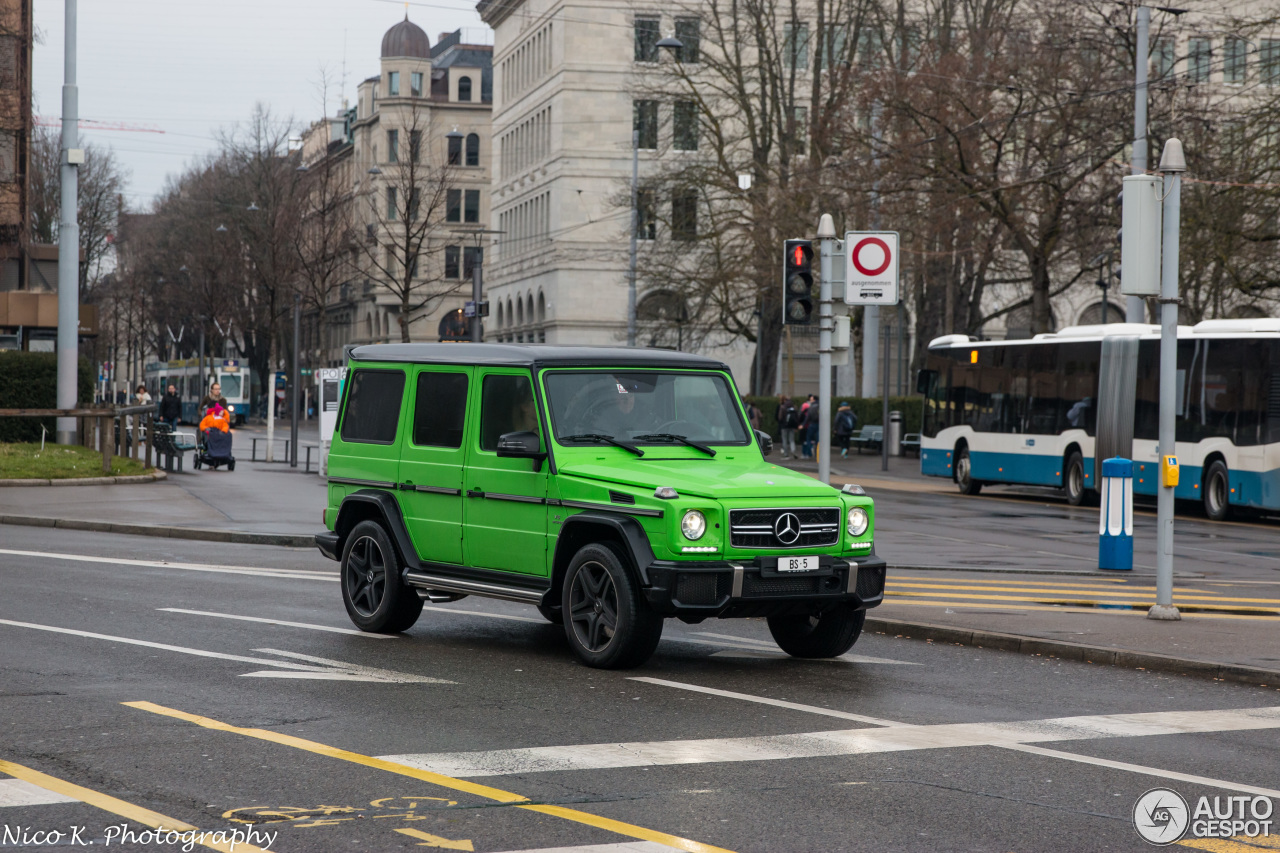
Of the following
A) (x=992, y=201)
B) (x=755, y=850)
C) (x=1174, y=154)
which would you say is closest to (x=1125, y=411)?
(x=992, y=201)

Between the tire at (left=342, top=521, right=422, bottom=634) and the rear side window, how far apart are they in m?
0.66

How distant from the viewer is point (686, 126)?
60719 millimetres

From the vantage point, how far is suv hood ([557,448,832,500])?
1016 centimetres

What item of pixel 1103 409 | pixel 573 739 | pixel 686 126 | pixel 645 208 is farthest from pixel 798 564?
pixel 686 126

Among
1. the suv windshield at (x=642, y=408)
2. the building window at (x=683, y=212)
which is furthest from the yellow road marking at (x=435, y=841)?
the building window at (x=683, y=212)

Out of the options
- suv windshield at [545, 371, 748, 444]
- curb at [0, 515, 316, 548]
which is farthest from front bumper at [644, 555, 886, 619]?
curb at [0, 515, 316, 548]

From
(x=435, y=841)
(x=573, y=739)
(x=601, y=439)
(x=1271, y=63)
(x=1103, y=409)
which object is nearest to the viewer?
(x=435, y=841)

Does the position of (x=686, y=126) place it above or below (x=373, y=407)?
above

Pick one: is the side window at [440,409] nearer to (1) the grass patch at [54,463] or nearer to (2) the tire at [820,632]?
(2) the tire at [820,632]

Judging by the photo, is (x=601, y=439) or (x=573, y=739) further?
(x=601, y=439)

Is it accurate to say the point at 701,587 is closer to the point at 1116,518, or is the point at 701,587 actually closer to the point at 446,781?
the point at 446,781

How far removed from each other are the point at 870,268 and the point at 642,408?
563 centimetres

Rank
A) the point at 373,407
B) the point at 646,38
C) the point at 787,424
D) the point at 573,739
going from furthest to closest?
the point at 646,38 < the point at 787,424 < the point at 373,407 < the point at 573,739

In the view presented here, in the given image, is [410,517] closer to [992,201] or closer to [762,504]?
[762,504]
